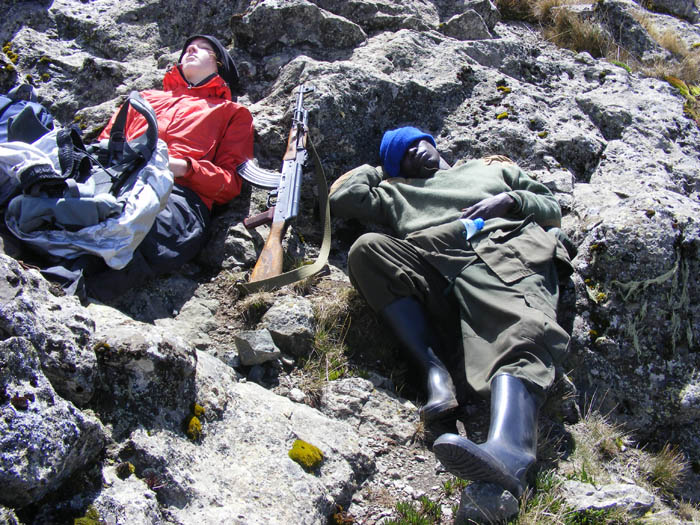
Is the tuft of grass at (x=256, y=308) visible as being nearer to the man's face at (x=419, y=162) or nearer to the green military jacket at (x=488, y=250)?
the green military jacket at (x=488, y=250)

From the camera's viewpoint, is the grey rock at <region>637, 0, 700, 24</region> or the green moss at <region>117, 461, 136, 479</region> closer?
the green moss at <region>117, 461, 136, 479</region>

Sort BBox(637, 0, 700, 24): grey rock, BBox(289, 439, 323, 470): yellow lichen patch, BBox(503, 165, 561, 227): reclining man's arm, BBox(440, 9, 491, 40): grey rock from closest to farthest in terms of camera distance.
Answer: BBox(289, 439, 323, 470): yellow lichen patch < BBox(503, 165, 561, 227): reclining man's arm < BBox(440, 9, 491, 40): grey rock < BBox(637, 0, 700, 24): grey rock

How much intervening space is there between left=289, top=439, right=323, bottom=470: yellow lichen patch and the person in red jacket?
6.07 ft

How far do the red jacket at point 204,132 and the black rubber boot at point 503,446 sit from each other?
2.96 meters

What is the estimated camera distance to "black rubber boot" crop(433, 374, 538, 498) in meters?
3.06

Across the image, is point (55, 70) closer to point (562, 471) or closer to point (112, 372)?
point (112, 372)

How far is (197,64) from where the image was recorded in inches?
228

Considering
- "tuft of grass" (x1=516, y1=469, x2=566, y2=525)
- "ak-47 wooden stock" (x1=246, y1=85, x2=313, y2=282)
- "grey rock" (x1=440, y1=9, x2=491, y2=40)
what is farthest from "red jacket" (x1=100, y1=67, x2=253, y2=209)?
"tuft of grass" (x1=516, y1=469, x2=566, y2=525)

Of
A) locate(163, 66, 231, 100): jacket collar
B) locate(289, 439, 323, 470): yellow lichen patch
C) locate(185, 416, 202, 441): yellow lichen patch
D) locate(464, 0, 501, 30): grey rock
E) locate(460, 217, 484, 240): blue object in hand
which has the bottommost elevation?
locate(289, 439, 323, 470): yellow lichen patch

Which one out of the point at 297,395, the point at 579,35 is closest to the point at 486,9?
the point at 579,35

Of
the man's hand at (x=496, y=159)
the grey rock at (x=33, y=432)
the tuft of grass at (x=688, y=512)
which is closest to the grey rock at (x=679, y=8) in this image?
the man's hand at (x=496, y=159)

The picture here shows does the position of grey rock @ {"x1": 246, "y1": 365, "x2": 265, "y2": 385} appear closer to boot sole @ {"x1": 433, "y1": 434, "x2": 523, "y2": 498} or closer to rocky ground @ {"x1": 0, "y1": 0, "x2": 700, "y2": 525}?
rocky ground @ {"x1": 0, "y1": 0, "x2": 700, "y2": 525}

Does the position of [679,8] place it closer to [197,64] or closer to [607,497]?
[197,64]

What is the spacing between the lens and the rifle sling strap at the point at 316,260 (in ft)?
15.0
